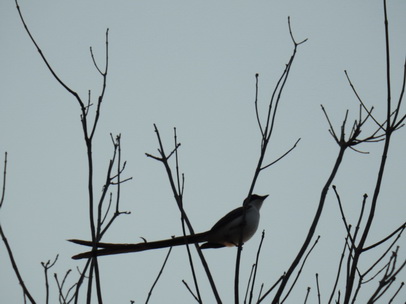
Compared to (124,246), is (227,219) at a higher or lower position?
higher

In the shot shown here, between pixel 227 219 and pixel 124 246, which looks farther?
pixel 227 219

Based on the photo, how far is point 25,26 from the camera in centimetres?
316

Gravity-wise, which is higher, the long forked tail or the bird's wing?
the bird's wing

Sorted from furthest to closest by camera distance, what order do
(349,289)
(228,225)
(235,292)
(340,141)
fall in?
(228,225) → (340,141) → (235,292) → (349,289)

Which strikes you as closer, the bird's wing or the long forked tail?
the long forked tail

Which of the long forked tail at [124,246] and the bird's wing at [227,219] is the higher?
the bird's wing at [227,219]

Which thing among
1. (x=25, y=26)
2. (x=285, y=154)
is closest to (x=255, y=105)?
(x=285, y=154)

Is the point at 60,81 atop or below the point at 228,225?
atop

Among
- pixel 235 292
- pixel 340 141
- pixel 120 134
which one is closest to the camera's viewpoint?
pixel 235 292

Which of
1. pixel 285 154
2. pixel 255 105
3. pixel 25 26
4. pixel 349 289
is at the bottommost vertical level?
pixel 349 289

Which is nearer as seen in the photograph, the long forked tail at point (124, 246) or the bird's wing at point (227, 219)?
the long forked tail at point (124, 246)

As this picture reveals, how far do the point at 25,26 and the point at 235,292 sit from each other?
7.25ft

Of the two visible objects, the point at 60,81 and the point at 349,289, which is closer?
the point at 349,289

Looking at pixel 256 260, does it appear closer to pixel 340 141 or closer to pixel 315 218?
Answer: pixel 315 218
